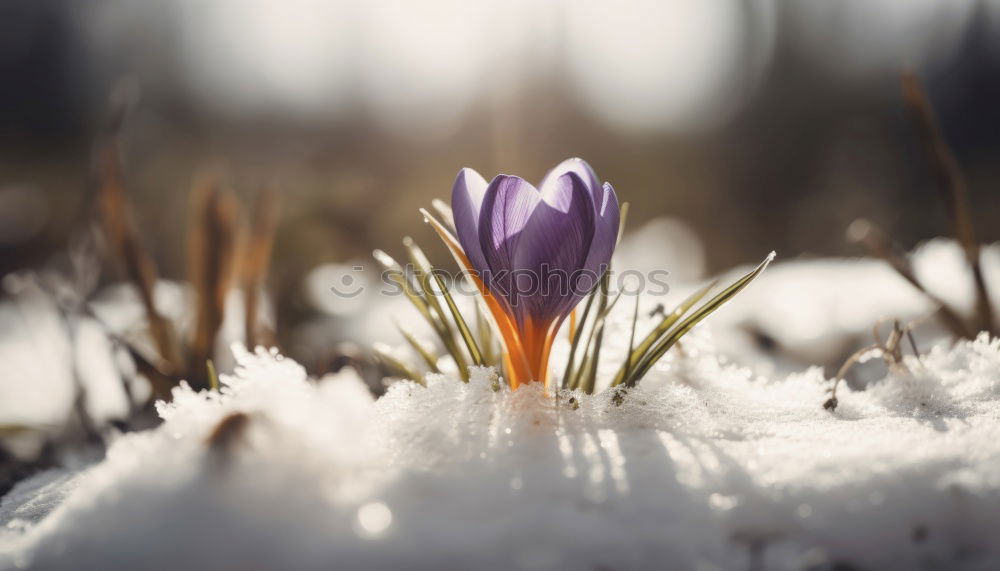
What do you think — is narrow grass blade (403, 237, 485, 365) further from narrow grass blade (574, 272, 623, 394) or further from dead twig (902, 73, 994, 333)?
dead twig (902, 73, 994, 333)

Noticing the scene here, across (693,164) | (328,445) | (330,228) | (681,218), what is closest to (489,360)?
(328,445)

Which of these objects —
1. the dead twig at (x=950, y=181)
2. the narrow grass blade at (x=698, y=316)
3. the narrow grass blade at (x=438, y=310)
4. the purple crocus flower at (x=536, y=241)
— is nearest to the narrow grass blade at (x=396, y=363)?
the narrow grass blade at (x=438, y=310)

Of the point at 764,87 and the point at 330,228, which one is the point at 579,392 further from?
Answer: the point at 764,87

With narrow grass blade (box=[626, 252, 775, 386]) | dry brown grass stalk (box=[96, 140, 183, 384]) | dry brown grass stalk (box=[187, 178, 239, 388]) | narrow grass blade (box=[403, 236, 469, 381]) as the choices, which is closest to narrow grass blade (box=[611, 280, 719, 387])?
narrow grass blade (box=[626, 252, 775, 386])

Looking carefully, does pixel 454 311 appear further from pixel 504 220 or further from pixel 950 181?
pixel 950 181

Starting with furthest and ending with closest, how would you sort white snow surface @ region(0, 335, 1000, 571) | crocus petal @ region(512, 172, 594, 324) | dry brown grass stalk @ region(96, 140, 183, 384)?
dry brown grass stalk @ region(96, 140, 183, 384)
crocus petal @ region(512, 172, 594, 324)
white snow surface @ region(0, 335, 1000, 571)

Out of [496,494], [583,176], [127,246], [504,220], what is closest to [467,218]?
[504,220]

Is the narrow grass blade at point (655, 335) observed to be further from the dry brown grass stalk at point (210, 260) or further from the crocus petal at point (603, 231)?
the dry brown grass stalk at point (210, 260)
